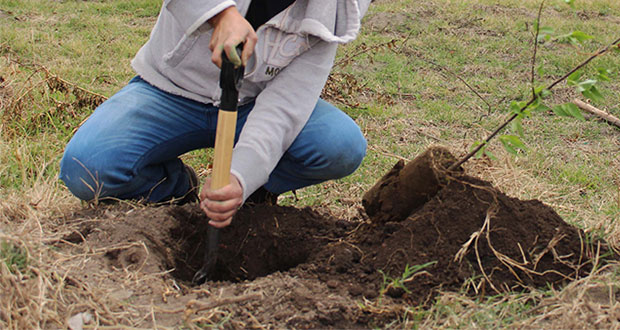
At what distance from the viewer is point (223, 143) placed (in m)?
2.00

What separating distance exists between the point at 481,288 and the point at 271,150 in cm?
86

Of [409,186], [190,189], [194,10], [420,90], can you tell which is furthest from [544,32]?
[420,90]

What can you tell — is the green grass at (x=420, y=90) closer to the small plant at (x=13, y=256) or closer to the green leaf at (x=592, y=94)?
the small plant at (x=13, y=256)

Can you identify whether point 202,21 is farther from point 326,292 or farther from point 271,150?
point 326,292

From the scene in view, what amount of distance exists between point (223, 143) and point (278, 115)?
43 cm

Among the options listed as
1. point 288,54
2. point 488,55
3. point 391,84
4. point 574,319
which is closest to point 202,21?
point 288,54

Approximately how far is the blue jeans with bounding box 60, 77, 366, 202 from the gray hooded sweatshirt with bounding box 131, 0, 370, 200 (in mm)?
81

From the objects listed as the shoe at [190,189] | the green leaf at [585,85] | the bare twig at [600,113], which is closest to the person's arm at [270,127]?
the shoe at [190,189]

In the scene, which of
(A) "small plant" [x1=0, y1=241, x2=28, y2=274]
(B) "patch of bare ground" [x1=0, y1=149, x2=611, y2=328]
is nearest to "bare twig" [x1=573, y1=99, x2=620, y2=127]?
(B) "patch of bare ground" [x1=0, y1=149, x2=611, y2=328]

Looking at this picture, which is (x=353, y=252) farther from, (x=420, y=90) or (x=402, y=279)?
(x=420, y=90)

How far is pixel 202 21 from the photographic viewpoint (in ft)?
6.77

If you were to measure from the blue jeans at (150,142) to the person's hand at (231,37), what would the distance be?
22.6 inches

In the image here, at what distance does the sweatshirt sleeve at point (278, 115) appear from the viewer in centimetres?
225

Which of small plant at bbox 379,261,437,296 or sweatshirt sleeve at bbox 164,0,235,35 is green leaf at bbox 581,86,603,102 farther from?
sweatshirt sleeve at bbox 164,0,235,35
